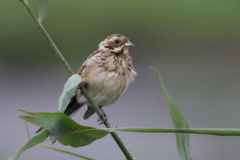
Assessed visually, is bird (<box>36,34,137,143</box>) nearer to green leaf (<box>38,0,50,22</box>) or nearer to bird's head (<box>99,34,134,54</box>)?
bird's head (<box>99,34,134,54</box>)

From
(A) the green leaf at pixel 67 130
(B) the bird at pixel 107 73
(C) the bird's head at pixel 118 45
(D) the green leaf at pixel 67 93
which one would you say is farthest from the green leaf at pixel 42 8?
(C) the bird's head at pixel 118 45

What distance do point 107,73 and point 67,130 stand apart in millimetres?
1333

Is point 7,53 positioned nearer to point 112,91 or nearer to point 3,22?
point 3,22

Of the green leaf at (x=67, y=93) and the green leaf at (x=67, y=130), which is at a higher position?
the green leaf at (x=67, y=93)

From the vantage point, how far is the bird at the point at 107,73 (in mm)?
2072

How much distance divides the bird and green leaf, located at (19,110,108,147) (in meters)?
1.25

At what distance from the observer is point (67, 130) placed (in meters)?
→ 0.76

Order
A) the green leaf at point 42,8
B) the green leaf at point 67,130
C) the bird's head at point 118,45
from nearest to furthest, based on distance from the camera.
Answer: the green leaf at point 67,130, the green leaf at point 42,8, the bird's head at point 118,45

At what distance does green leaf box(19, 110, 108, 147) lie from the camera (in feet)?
2.37

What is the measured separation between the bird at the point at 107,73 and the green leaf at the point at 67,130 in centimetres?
125

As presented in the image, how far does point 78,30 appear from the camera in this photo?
471 centimetres

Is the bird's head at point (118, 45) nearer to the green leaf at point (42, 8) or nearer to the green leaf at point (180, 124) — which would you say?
the green leaf at point (42, 8)

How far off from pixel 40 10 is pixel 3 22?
3957 mm

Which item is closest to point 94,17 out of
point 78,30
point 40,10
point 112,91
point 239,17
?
point 78,30
